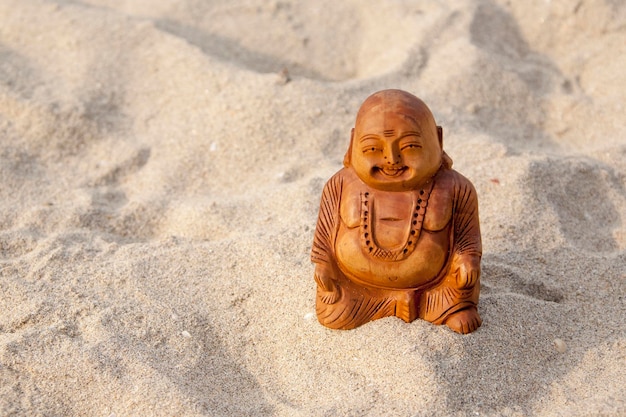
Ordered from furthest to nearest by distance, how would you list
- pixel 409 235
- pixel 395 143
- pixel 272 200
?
pixel 272 200 → pixel 409 235 → pixel 395 143

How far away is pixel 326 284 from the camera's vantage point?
3195mm

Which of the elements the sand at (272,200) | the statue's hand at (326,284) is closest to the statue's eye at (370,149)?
the statue's hand at (326,284)

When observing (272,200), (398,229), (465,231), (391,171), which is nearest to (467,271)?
(465,231)

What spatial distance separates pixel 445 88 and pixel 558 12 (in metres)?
1.31

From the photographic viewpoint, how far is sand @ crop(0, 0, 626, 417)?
3.14 meters

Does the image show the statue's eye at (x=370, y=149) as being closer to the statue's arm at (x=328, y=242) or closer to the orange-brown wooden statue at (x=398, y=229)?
the orange-brown wooden statue at (x=398, y=229)

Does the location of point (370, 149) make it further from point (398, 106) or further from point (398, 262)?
point (398, 262)

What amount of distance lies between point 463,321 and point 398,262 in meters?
0.35

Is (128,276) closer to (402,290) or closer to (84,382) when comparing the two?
(84,382)

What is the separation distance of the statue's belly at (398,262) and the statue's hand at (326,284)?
76 millimetres

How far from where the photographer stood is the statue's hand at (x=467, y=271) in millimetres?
3070

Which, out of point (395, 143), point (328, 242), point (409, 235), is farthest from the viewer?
point (328, 242)

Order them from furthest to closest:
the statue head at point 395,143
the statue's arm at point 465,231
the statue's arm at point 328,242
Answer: the statue's arm at point 328,242, the statue's arm at point 465,231, the statue head at point 395,143

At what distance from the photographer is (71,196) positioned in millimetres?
4559
